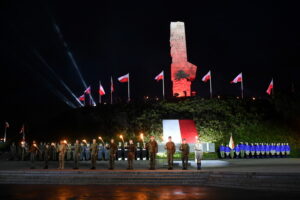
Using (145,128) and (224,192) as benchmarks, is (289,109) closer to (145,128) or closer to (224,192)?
(145,128)

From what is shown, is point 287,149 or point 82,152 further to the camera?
point 287,149

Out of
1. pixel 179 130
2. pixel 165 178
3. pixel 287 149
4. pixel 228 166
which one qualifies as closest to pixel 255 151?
pixel 287 149

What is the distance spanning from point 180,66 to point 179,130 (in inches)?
535

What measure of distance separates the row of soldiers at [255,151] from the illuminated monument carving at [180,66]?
16.3m

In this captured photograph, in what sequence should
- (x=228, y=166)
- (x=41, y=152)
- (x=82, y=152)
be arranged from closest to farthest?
(x=228, y=166) < (x=82, y=152) < (x=41, y=152)

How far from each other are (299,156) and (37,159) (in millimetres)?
20242

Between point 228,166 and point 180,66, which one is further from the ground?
point 180,66

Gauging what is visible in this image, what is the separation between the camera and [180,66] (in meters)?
41.9

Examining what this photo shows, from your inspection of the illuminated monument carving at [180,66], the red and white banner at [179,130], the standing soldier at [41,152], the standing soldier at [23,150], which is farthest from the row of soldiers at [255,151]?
the illuminated monument carving at [180,66]

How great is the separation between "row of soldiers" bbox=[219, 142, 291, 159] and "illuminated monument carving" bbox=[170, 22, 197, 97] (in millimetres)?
16318

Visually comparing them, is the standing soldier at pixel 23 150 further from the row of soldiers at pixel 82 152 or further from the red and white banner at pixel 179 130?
the red and white banner at pixel 179 130

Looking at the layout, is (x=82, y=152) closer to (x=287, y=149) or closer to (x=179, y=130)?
(x=179, y=130)

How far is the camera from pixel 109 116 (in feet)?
114

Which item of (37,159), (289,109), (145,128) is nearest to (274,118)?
(289,109)
